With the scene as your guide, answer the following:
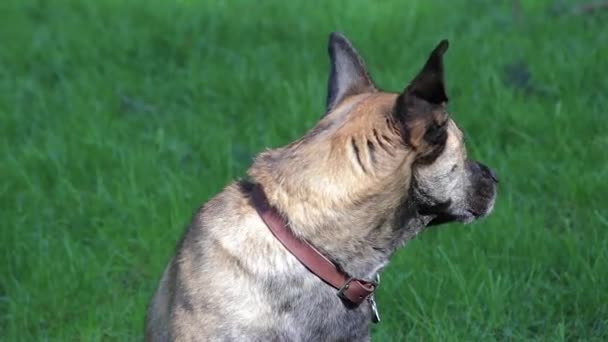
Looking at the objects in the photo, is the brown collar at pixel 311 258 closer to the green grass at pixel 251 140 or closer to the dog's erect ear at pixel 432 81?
the dog's erect ear at pixel 432 81

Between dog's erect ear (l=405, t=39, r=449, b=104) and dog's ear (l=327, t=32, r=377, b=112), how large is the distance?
28.9 inches

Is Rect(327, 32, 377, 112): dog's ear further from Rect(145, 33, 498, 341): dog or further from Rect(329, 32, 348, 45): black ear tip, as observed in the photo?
Rect(145, 33, 498, 341): dog

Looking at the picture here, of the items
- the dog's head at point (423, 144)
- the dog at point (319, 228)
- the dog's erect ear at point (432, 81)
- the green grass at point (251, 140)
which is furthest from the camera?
the green grass at point (251, 140)

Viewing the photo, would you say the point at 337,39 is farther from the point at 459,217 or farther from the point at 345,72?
the point at 459,217

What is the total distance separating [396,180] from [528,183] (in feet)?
7.49

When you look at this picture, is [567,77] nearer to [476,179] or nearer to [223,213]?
[476,179]

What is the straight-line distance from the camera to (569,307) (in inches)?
179

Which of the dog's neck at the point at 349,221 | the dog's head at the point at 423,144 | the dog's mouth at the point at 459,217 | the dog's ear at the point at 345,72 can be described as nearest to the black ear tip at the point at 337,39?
the dog's ear at the point at 345,72

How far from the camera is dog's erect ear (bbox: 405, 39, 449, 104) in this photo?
3.02 m

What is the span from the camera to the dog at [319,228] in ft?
11.2

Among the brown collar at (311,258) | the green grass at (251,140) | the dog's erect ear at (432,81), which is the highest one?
the dog's erect ear at (432,81)

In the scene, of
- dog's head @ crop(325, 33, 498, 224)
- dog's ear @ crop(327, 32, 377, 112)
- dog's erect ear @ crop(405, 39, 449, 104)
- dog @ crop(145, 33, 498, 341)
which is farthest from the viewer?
dog's ear @ crop(327, 32, 377, 112)

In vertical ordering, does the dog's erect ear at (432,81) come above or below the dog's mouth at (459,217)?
above

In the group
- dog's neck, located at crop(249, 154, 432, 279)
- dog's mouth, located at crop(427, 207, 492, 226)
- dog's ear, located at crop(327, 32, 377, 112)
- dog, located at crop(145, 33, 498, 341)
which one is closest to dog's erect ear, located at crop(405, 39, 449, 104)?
dog, located at crop(145, 33, 498, 341)
